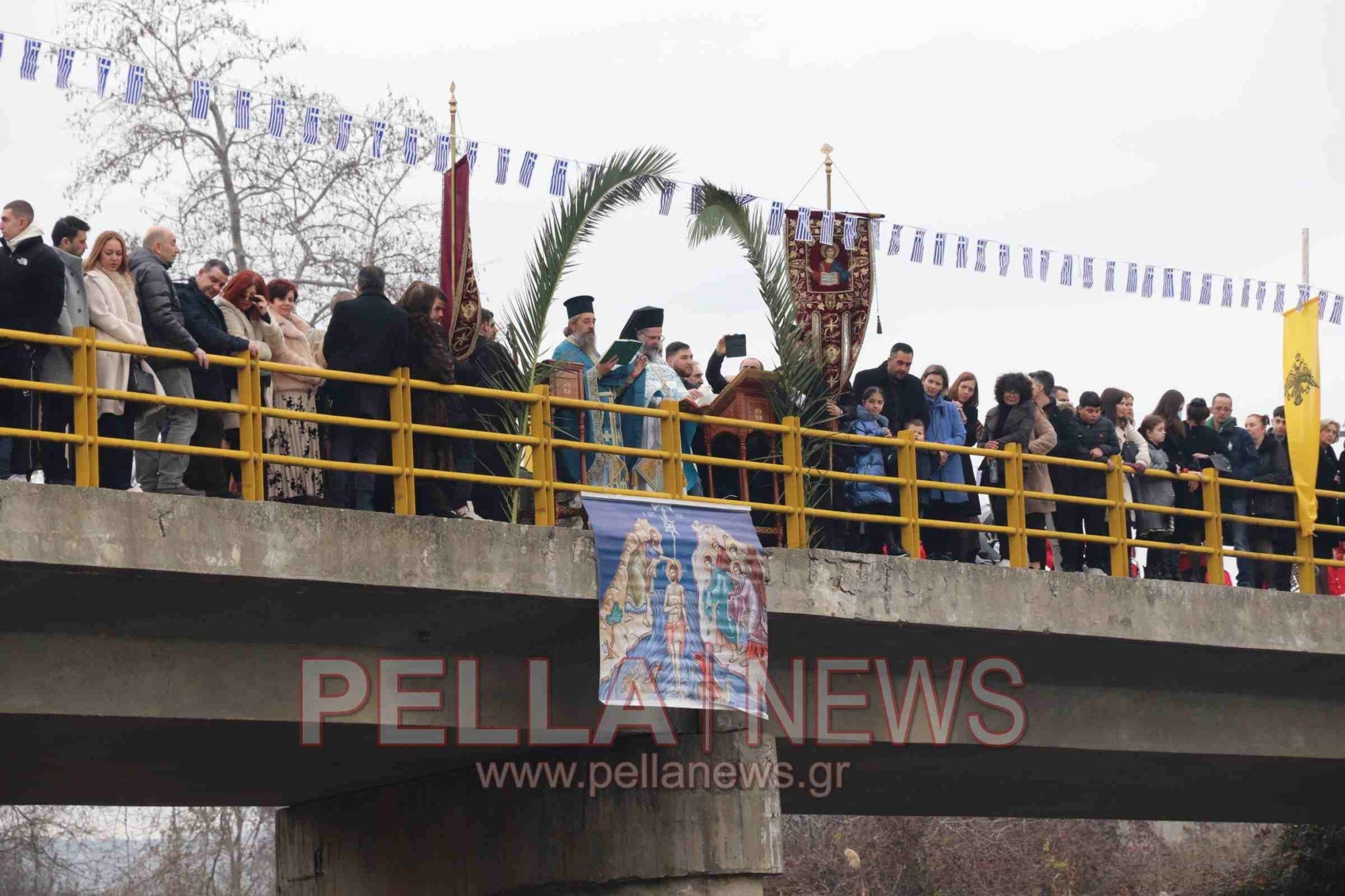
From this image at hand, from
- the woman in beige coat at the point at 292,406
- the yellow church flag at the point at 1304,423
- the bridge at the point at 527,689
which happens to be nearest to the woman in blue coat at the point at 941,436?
the bridge at the point at 527,689

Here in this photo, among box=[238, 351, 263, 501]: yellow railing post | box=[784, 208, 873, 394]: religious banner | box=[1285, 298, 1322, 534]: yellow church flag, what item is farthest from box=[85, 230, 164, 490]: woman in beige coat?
box=[1285, 298, 1322, 534]: yellow church flag

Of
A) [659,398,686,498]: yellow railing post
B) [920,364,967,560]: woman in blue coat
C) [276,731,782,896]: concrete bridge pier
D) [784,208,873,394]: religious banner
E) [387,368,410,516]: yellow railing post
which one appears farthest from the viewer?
[920,364,967,560]: woman in blue coat

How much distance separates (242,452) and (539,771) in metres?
3.98

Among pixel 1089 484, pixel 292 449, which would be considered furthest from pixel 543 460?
pixel 1089 484

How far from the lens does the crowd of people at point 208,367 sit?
10734 millimetres

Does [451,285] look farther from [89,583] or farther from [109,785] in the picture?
[109,785]

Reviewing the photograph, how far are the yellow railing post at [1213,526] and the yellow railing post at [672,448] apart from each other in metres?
4.96

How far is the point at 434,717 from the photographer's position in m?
12.3

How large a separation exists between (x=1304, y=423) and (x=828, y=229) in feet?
14.7

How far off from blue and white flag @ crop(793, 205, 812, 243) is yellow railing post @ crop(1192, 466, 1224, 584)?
12.1ft

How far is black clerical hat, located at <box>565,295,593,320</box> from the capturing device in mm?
13242

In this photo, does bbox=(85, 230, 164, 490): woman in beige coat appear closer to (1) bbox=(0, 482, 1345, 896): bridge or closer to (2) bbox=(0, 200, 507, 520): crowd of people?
(2) bbox=(0, 200, 507, 520): crowd of people

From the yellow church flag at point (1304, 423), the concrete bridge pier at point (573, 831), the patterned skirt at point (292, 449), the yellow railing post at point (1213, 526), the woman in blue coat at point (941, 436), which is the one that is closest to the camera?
the patterned skirt at point (292, 449)

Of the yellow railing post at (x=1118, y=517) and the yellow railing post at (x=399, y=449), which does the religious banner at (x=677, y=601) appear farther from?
the yellow railing post at (x=1118, y=517)
